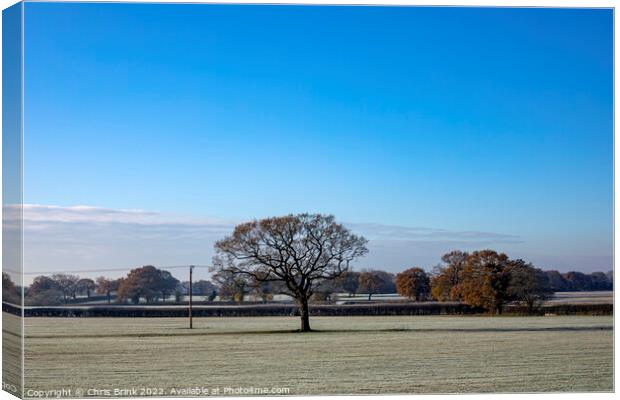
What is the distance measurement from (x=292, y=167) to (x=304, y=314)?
4.63 m

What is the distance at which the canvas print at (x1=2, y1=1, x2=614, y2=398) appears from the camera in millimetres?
15734

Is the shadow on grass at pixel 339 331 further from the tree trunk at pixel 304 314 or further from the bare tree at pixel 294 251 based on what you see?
the bare tree at pixel 294 251

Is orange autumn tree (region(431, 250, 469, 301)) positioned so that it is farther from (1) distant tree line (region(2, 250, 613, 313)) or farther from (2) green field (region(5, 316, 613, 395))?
(2) green field (region(5, 316, 613, 395))

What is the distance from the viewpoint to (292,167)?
56.1 feet

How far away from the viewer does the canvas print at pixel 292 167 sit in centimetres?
1573

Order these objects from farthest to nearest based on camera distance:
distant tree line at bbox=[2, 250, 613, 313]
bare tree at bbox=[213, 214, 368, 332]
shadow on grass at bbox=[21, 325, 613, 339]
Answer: shadow on grass at bbox=[21, 325, 613, 339], bare tree at bbox=[213, 214, 368, 332], distant tree line at bbox=[2, 250, 613, 313]

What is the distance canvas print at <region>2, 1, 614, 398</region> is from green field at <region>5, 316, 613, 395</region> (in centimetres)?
8

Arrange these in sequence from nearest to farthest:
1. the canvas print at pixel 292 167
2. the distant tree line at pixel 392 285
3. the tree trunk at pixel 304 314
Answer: the canvas print at pixel 292 167 → the distant tree line at pixel 392 285 → the tree trunk at pixel 304 314

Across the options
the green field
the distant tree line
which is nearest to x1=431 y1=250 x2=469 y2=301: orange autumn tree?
the distant tree line

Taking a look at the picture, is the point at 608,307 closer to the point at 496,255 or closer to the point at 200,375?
the point at 496,255

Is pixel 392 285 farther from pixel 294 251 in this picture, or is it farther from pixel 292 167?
pixel 292 167

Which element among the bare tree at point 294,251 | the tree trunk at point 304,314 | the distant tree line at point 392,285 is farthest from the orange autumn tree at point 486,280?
the tree trunk at point 304,314

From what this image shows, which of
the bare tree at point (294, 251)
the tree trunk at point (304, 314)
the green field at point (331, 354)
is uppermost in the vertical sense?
the bare tree at point (294, 251)

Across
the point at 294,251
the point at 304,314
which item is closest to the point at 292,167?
the point at 294,251
